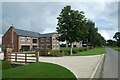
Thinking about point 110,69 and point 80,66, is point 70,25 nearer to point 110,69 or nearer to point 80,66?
point 80,66

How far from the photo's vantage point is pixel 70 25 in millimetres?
41312

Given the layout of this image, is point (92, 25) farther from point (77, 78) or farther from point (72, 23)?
point (77, 78)

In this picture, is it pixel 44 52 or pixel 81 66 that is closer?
pixel 81 66

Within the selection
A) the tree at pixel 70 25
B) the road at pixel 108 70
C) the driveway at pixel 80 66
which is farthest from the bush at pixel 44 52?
the road at pixel 108 70

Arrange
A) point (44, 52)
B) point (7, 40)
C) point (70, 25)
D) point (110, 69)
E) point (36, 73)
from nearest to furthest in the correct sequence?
1. point (36, 73)
2. point (110, 69)
3. point (44, 52)
4. point (70, 25)
5. point (7, 40)

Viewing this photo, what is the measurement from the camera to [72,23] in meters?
41.3

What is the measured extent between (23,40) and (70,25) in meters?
34.0

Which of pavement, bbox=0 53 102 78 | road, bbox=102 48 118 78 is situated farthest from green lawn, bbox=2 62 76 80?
road, bbox=102 48 118 78

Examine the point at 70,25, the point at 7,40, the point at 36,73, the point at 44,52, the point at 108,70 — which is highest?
the point at 70,25

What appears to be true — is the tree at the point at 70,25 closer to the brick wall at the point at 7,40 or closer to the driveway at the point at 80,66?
the driveway at the point at 80,66

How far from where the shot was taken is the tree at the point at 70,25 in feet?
135

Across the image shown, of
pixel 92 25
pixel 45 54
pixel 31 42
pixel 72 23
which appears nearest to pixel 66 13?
pixel 72 23

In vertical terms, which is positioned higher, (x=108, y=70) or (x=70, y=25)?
(x=70, y=25)

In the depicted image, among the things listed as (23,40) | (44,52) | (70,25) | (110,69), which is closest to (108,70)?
(110,69)
